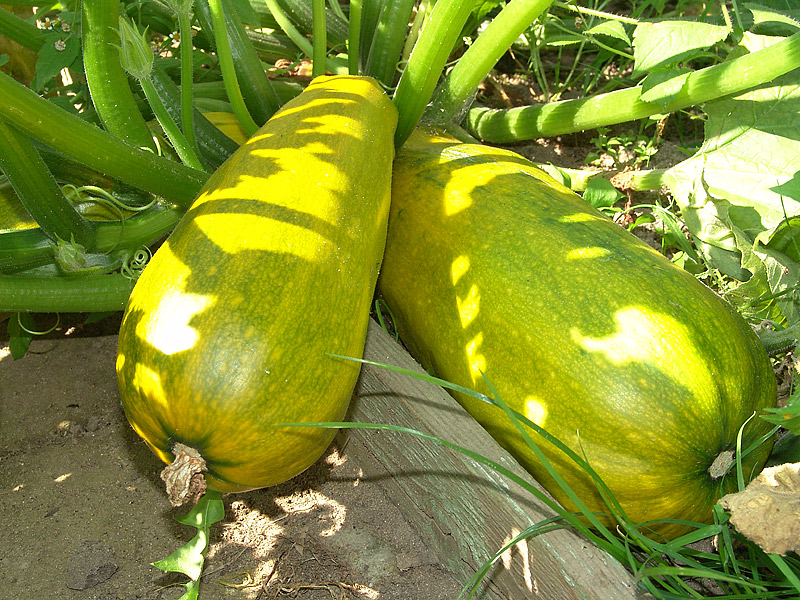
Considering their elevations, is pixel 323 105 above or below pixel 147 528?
above

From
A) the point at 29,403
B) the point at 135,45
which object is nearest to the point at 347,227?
the point at 135,45

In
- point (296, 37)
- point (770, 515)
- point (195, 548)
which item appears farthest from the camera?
point (296, 37)

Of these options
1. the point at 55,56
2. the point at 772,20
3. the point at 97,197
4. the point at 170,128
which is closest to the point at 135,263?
the point at 97,197

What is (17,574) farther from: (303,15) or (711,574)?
(303,15)

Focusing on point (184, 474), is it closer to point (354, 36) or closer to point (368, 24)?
point (354, 36)

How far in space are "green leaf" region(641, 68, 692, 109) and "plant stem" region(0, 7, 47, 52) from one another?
1.68 metres

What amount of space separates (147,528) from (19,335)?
751 mm

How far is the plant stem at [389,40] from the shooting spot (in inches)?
89.6

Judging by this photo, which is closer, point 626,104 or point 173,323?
point 173,323

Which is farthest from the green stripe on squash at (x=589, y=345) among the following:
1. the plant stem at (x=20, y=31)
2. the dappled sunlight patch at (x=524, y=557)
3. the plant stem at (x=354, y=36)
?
the plant stem at (x=20, y=31)

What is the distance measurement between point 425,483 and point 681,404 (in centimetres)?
61

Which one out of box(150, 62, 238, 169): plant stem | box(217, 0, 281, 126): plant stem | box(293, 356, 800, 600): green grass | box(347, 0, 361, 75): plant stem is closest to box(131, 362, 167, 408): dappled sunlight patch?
box(293, 356, 800, 600): green grass

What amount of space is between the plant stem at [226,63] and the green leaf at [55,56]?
0.37m

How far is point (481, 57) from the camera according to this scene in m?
2.06
